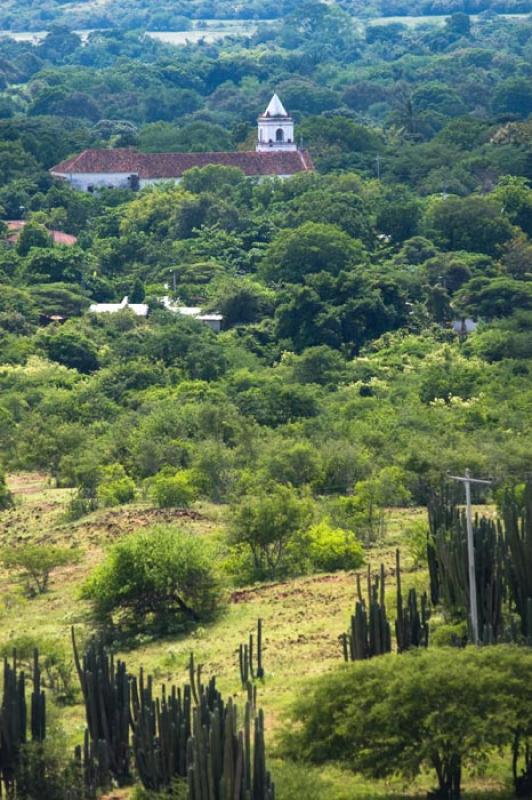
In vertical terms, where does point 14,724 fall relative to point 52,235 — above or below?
above

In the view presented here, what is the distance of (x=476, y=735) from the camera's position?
29.3m

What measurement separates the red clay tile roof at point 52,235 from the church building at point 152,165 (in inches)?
355

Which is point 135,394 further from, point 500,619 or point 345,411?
point 500,619

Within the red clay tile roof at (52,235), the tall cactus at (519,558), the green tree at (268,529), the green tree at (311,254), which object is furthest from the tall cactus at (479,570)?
the red clay tile roof at (52,235)

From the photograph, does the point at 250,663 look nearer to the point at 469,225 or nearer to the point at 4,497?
the point at 4,497

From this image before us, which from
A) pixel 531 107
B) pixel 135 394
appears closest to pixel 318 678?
pixel 135 394

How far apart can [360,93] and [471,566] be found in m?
119

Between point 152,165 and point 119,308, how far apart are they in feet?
83.1

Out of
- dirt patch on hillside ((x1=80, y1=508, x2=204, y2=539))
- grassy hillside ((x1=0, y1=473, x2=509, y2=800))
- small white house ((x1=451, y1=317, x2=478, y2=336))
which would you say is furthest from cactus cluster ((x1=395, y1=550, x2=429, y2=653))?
small white house ((x1=451, y1=317, x2=478, y2=336))

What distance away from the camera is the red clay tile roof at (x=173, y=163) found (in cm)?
10100

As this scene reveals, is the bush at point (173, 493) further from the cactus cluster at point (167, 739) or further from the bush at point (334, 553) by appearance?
the cactus cluster at point (167, 739)

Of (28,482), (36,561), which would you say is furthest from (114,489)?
(36,561)

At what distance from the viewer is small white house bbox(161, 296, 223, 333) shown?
77.1m

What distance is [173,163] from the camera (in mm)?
102000
